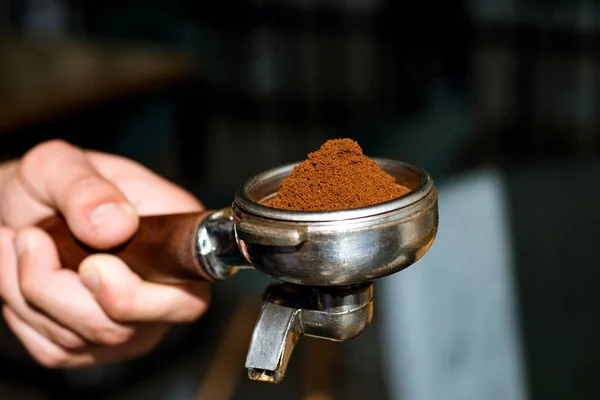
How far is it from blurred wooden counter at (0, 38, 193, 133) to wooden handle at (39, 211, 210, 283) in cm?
121

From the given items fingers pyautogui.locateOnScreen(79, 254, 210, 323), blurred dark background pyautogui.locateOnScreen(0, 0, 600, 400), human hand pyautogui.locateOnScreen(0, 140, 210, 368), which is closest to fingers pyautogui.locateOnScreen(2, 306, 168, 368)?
human hand pyautogui.locateOnScreen(0, 140, 210, 368)

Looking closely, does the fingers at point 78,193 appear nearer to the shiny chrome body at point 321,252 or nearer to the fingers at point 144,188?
the fingers at point 144,188

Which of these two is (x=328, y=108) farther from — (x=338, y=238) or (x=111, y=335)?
(x=338, y=238)

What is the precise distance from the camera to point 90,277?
2.62ft

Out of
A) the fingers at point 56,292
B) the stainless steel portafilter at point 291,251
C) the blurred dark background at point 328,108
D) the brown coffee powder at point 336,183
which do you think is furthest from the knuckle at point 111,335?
the blurred dark background at point 328,108

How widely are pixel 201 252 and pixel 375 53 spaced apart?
3.71 m

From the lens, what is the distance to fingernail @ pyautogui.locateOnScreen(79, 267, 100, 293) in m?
0.79

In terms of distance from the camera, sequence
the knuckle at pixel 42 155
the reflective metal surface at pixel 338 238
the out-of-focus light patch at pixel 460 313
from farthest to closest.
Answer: the out-of-focus light patch at pixel 460 313
the knuckle at pixel 42 155
the reflective metal surface at pixel 338 238

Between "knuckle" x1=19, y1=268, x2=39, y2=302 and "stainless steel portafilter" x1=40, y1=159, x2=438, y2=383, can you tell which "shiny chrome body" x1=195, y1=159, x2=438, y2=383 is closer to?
"stainless steel portafilter" x1=40, y1=159, x2=438, y2=383

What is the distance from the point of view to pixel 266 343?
24.6 inches

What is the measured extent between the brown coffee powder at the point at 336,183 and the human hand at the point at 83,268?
10.3 inches

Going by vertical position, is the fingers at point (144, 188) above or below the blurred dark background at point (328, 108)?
above

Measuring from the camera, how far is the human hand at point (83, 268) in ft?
2.62

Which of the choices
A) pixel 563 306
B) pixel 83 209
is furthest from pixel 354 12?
pixel 83 209
